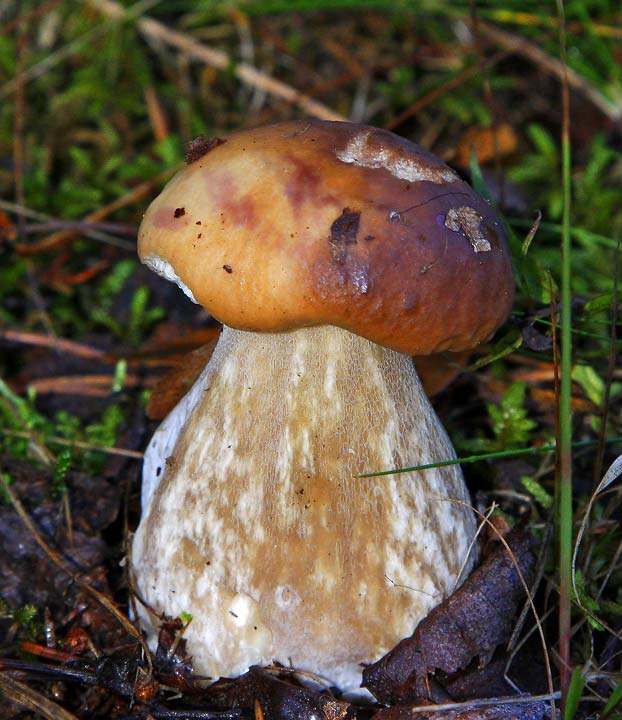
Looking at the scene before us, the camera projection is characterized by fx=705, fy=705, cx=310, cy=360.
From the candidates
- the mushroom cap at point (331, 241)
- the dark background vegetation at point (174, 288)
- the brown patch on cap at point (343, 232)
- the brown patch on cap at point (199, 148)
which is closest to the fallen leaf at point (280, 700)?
the dark background vegetation at point (174, 288)

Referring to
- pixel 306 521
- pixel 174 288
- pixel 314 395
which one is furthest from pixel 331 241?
pixel 174 288

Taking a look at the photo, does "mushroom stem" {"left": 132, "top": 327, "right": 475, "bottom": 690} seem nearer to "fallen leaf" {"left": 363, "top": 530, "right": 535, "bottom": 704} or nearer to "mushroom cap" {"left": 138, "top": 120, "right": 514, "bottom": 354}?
"fallen leaf" {"left": 363, "top": 530, "right": 535, "bottom": 704}

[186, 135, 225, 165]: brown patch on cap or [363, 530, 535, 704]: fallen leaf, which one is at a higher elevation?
[186, 135, 225, 165]: brown patch on cap

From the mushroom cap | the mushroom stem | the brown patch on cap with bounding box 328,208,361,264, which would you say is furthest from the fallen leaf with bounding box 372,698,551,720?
the brown patch on cap with bounding box 328,208,361,264

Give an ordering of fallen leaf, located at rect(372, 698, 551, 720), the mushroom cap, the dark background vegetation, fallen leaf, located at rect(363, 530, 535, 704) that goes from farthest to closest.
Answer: the dark background vegetation
fallen leaf, located at rect(363, 530, 535, 704)
fallen leaf, located at rect(372, 698, 551, 720)
the mushroom cap

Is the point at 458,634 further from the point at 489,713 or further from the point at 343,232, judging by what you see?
the point at 343,232

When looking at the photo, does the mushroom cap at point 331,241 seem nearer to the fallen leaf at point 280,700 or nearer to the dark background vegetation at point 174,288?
the dark background vegetation at point 174,288
